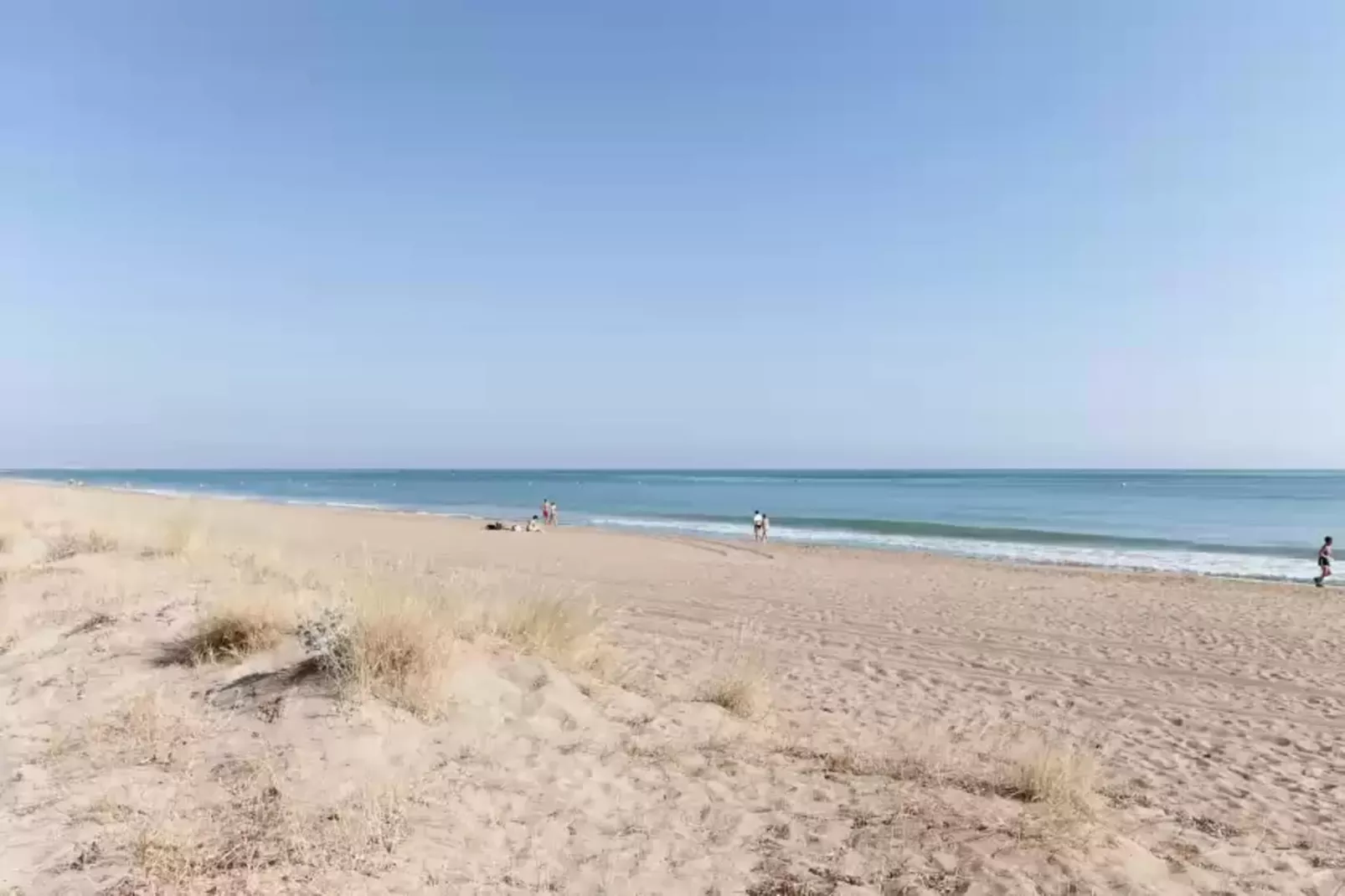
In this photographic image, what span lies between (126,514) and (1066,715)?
1637 cm

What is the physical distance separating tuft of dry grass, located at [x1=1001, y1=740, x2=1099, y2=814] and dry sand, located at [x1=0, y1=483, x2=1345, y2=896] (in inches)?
0.8

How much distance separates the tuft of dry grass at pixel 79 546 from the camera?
10.2 meters

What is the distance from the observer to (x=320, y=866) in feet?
11.6

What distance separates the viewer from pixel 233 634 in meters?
6.52

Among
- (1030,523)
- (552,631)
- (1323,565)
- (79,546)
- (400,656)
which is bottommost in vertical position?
(1030,523)

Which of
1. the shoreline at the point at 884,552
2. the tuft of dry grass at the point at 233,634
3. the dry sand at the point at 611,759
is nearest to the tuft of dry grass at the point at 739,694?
the dry sand at the point at 611,759

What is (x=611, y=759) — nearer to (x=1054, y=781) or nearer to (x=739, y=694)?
(x=739, y=694)

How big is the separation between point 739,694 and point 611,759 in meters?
1.92

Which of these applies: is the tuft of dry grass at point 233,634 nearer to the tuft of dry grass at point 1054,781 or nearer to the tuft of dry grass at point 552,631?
the tuft of dry grass at point 552,631

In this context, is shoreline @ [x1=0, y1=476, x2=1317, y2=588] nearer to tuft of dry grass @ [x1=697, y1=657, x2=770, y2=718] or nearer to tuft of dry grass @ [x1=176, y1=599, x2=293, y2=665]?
tuft of dry grass @ [x1=176, y1=599, x2=293, y2=665]

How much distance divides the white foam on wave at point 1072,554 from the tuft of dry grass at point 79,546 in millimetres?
21998

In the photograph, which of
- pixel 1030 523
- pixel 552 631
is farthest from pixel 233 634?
pixel 1030 523

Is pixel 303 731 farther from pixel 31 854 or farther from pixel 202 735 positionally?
pixel 31 854

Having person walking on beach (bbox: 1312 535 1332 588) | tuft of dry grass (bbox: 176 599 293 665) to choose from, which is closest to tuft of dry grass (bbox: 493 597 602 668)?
tuft of dry grass (bbox: 176 599 293 665)
